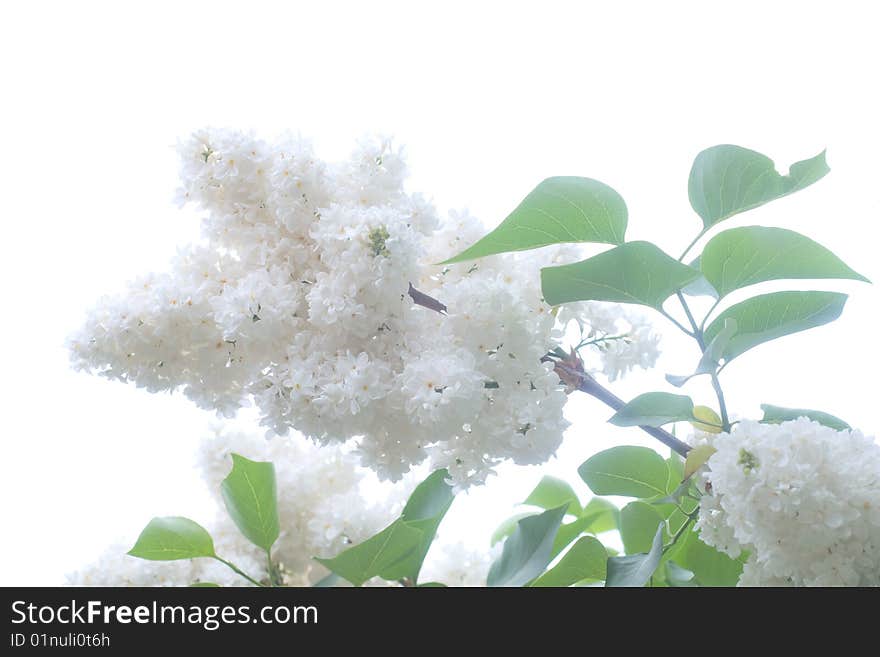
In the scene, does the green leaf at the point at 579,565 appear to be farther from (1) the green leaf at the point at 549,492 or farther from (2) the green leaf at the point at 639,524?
(1) the green leaf at the point at 549,492

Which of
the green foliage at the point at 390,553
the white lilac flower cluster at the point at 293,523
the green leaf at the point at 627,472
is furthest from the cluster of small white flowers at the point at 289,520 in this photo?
the green leaf at the point at 627,472

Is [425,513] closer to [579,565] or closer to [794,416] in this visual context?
[579,565]

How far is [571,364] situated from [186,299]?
252 millimetres

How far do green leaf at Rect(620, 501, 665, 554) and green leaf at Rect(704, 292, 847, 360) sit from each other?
0.17 meters

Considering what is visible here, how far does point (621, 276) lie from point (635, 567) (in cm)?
17

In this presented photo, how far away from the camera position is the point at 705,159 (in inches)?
19.7

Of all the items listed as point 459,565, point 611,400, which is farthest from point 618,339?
point 459,565

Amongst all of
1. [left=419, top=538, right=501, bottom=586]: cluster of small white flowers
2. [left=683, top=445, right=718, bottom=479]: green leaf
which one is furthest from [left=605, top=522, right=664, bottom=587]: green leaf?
[left=419, top=538, right=501, bottom=586]: cluster of small white flowers

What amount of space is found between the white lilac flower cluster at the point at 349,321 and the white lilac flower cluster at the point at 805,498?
0.12m

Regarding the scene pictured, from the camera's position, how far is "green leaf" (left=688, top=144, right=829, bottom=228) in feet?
1.60

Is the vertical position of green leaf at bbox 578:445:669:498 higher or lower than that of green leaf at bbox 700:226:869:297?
lower

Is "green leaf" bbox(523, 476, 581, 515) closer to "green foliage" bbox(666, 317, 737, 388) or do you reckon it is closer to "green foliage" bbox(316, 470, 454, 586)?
"green foliage" bbox(316, 470, 454, 586)

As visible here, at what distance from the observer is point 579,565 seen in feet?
1.87
